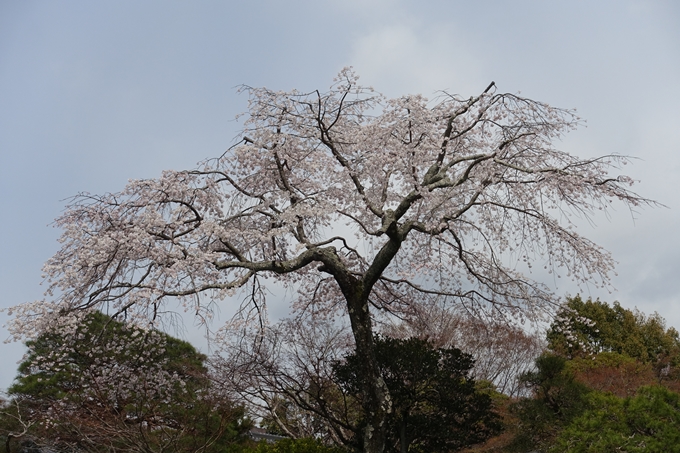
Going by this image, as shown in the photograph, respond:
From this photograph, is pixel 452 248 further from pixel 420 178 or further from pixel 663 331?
pixel 663 331

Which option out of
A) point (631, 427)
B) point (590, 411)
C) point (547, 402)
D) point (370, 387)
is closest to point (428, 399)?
point (370, 387)

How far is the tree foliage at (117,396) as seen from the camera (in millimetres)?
8281

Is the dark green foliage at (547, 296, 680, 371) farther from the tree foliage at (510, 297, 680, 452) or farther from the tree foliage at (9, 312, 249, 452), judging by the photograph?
the tree foliage at (9, 312, 249, 452)

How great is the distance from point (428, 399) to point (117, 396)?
181 inches

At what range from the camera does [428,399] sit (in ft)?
24.5

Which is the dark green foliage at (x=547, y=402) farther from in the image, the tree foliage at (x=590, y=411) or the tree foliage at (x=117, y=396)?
the tree foliage at (x=117, y=396)

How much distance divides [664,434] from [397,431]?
330cm

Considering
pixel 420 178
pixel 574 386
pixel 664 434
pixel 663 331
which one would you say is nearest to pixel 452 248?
pixel 420 178

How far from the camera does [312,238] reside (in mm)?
8797

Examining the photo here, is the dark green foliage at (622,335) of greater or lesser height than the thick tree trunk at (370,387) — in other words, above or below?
above

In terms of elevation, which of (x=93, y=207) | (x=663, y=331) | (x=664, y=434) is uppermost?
(x=663, y=331)

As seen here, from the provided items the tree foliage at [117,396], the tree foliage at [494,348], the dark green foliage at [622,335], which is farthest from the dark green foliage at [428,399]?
the dark green foliage at [622,335]

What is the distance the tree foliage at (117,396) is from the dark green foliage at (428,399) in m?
2.71

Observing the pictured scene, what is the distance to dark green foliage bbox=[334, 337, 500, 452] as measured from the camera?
24.3ft
